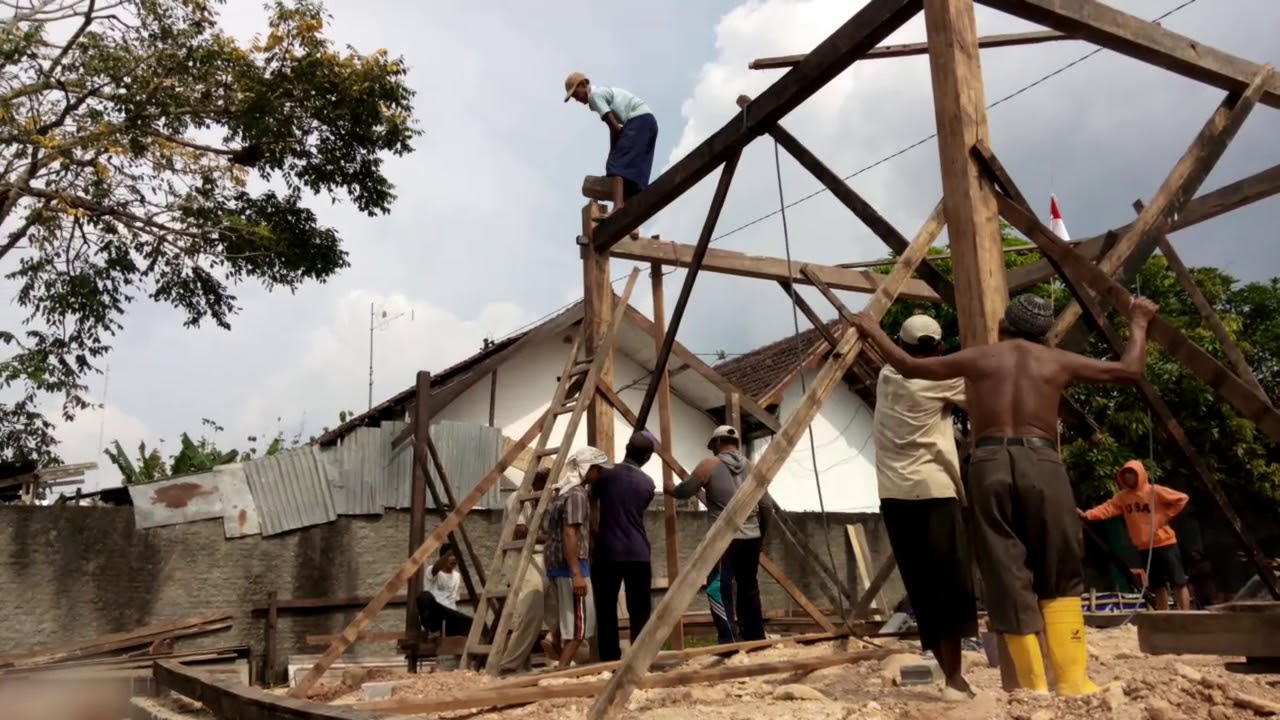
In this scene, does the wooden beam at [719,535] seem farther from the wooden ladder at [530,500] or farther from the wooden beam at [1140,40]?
the wooden ladder at [530,500]

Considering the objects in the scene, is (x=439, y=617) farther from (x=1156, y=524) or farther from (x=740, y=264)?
(x=1156, y=524)

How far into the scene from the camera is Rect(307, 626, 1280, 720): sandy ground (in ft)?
10.8

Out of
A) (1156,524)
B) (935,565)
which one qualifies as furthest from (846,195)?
(1156,524)

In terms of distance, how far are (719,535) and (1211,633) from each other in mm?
2158

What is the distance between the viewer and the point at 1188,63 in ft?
17.9

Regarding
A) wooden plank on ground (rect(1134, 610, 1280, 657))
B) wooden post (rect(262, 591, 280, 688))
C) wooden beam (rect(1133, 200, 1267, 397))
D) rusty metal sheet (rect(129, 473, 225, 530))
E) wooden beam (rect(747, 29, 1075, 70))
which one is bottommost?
wooden post (rect(262, 591, 280, 688))

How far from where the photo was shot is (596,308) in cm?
793

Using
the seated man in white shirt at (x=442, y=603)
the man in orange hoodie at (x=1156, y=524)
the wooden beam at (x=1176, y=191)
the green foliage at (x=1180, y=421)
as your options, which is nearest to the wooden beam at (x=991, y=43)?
the wooden beam at (x=1176, y=191)

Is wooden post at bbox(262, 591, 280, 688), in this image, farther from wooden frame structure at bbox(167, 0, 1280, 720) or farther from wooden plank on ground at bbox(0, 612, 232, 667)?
wooden frame structure at bbox(167, 0, 1280, 720)

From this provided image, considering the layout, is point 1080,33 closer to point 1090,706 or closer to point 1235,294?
point 1090,706

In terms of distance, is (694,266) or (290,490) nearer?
(694,266)

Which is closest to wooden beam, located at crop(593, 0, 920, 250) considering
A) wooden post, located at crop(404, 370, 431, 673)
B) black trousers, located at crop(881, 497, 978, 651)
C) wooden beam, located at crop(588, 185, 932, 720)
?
wooden beam, located at crop(588, 185, 932, 720)

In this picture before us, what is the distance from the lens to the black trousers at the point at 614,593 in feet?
21.9

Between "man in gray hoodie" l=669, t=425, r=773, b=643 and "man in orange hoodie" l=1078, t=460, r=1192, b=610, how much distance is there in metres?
3.39
